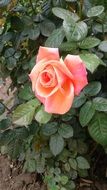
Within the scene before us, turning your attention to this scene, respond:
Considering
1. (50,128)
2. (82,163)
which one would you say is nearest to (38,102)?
(50,128)

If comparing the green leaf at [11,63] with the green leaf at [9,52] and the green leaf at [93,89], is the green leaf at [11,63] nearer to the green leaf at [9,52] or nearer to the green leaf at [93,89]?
the green leaf at [9,52]

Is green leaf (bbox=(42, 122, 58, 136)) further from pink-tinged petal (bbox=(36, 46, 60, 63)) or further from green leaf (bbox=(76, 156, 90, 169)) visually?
pink-tinged petal (bbox=(36, 46, 60, 63))

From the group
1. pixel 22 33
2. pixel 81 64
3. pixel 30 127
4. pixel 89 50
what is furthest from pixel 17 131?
pixel 81 64

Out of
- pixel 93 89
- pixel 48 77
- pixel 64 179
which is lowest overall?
pixel 64 179

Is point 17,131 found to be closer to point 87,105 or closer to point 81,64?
point 87,105

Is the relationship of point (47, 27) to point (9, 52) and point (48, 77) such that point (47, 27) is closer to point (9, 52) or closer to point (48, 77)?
point (9, 52)

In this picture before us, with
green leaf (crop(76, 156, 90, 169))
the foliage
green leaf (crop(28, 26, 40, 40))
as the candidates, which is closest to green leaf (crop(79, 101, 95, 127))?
the foliage
